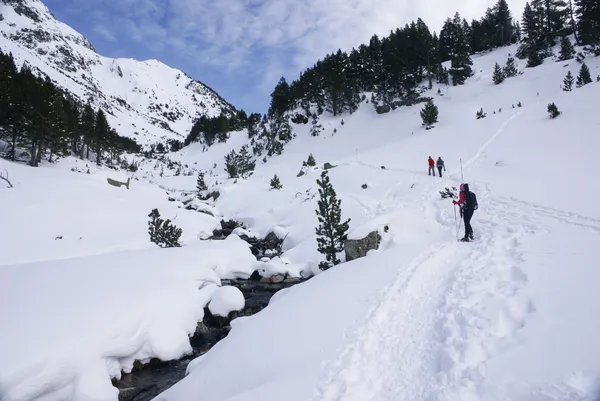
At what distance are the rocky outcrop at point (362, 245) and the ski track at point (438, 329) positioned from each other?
323cm


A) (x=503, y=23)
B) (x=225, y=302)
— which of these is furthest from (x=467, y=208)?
(x=503, y=23)

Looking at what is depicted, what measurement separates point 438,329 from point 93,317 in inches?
339

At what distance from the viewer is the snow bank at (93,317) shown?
709cm

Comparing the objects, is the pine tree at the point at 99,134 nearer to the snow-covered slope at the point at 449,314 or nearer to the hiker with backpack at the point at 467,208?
the snow-covered slope at the point at 449,314

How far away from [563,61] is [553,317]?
5854 cm

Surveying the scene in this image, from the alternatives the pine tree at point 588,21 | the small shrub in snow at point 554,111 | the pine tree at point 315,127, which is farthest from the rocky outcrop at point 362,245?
the pine tree at point 588,21

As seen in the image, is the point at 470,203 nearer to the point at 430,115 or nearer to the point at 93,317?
the point at 93,317

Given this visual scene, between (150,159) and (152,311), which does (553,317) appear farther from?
(150,159)

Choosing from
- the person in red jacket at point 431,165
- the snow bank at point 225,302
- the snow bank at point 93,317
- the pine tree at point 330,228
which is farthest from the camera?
the person in red jacket at point 431,165

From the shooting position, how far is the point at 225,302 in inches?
479

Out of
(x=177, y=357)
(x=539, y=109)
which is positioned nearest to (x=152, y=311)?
(x=177, y=357)

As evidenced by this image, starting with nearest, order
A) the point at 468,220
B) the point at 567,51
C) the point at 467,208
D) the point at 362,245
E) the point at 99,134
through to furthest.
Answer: the point at 468,220
the point at 467,208
the point at 362,245
the point at 567,51
the point at 99,134

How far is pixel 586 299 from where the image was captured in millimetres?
5199

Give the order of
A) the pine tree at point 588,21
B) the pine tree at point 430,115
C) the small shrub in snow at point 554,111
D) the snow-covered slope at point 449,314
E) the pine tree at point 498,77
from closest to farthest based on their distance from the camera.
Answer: the snow-covered slope at point 449,314 < the small shrub in snow at point 554,111 < the pine tree at point 430,115 < the pine tree at point 588,21 < the pine tree at point 498,77
